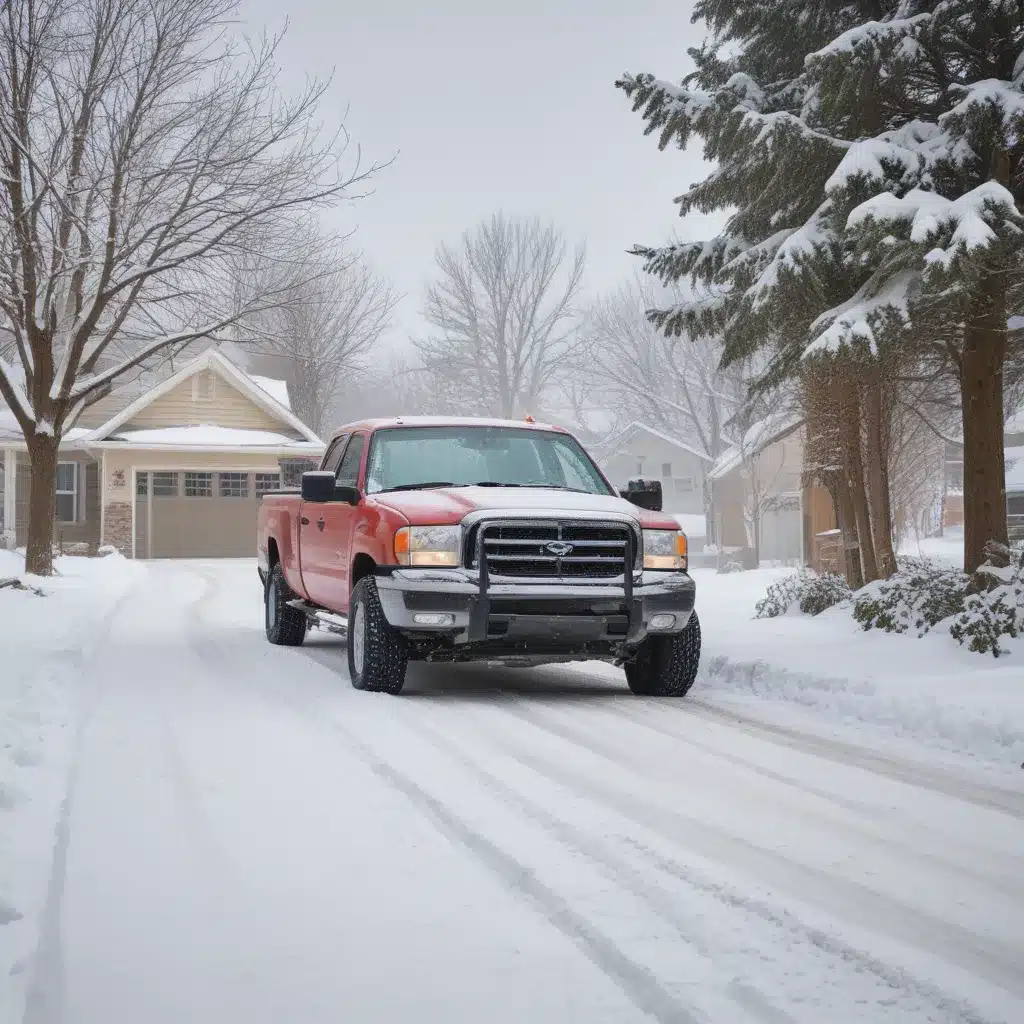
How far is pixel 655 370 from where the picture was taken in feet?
183

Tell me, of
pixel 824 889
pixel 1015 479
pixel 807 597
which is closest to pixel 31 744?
pixel 824 889

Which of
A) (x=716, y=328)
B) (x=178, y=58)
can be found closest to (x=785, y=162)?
(x=716, y=328)

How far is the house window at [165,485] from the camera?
3725 centimetres

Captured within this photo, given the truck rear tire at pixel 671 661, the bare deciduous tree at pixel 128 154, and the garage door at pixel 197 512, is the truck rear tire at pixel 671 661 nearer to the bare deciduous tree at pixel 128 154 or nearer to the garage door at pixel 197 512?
the bare deciduous tree at pixel 128 154

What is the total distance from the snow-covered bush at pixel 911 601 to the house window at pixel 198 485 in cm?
2757

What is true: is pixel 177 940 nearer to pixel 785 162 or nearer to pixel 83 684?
pixel 83 684

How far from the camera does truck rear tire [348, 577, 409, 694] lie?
9250 millimetres

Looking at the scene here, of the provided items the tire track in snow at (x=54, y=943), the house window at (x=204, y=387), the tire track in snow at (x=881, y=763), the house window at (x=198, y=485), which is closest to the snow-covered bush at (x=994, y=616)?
the tire track in snow at (x=881, y=763)

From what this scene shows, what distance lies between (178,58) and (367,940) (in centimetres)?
1939

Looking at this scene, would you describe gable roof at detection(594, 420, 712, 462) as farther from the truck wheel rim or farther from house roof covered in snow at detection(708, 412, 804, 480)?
the truck wheel rim

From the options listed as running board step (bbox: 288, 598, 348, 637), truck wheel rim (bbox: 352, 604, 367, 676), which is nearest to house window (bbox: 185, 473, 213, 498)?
running board step (bbox: 288, 598, 348, 637)

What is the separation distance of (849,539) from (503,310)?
151 feet

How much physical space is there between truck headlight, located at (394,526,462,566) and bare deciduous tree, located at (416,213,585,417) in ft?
171

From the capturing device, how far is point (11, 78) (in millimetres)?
19891
